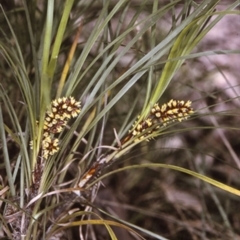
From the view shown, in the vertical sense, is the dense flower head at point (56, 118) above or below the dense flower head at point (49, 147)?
above

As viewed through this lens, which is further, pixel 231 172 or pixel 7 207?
pixel 231 172

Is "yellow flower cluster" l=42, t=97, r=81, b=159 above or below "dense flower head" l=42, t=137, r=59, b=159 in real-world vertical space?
above

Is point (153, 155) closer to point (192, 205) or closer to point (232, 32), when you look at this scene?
point (192, 205)

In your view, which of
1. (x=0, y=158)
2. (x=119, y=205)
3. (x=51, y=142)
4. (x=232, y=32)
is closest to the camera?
(x=51, y=142)

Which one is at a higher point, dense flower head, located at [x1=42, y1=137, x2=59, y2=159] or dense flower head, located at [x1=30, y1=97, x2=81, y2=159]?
dense flower head, located at [x1=30, y1=97, x2=81, y2=159]

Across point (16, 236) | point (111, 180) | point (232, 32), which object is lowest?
point (16, 236)

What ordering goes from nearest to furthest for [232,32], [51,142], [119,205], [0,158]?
[51,142], [0,158], [119,205], [232,32]

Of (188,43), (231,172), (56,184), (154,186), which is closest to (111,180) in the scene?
(154,186)

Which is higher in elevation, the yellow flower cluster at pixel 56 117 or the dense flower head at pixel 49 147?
the yellow flower cluster at pixel 56 117
